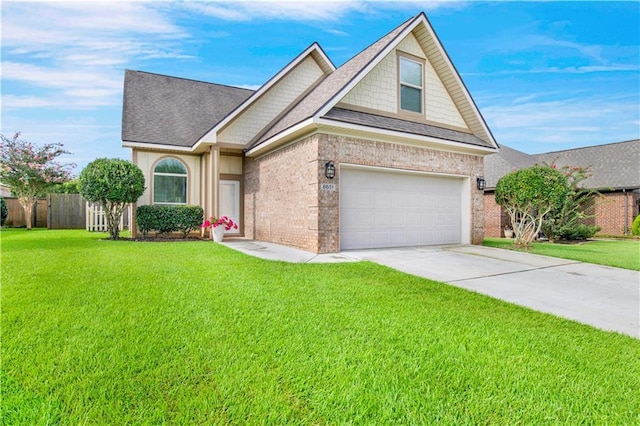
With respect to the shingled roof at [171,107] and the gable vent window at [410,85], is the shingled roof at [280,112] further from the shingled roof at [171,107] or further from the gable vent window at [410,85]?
the gable vent window at [410,85]

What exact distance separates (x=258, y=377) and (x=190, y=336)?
40.6 inches

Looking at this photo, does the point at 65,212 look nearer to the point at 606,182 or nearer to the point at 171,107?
the point at 171,107

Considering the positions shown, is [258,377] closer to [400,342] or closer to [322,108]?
[400,342]

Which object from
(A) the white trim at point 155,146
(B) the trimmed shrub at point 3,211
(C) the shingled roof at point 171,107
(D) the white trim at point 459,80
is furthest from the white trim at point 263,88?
(B) the trimmed shrub at point 3,211

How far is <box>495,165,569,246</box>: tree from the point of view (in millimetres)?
10281

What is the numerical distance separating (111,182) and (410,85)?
9.78 metres

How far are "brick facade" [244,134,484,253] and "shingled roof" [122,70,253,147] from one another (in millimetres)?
2867

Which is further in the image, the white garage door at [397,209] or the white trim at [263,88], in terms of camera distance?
the white trim at [263,88]

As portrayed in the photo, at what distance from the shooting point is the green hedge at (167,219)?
457 inches

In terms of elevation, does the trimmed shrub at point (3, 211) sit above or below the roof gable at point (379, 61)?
below

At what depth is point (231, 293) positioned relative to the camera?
469 centimetres

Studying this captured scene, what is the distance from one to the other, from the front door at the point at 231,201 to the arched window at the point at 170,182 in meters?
1.52

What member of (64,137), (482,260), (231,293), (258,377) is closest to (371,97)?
(482,260)

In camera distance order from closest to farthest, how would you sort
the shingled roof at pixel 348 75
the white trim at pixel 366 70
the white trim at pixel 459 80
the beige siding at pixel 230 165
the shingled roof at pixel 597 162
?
the white trim at pixel 366 70, the shingled roof at pixel 348 75, the white trim at pixel 459 80, the beige siding at pixel 230 165, the shingled roof at pixel 597 162
